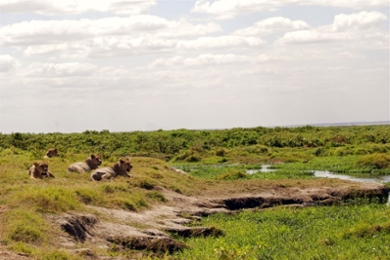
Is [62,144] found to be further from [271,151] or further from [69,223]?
[69,223]

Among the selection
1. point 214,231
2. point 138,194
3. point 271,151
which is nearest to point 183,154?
point 271,151

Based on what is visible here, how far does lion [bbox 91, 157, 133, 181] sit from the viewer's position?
21250mm

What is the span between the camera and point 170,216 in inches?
716

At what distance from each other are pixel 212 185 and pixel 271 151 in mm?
21192

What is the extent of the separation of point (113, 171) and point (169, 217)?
4.31 metres

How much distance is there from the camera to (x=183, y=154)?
44438mm

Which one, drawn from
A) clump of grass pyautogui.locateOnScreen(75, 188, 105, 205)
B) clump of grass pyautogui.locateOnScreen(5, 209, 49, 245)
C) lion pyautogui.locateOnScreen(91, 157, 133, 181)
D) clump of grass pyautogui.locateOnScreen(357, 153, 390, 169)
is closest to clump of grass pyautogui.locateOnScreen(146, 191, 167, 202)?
lion pyautogui.locateOnScreen(91, 157, 133, 181)

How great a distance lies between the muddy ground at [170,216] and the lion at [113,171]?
4.86 ft

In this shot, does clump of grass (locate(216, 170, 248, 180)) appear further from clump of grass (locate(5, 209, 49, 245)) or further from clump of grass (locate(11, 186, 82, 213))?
clump of grass (locate(5, 209, 49, 245))

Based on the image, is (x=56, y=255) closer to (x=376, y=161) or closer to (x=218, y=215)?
(x=218, y=215)

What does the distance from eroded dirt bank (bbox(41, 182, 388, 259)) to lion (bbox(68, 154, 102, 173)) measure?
115 inches

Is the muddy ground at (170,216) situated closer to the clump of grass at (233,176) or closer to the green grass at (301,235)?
the green grass at (301,235)

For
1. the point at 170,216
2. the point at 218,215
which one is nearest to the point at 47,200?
the point at 170,216

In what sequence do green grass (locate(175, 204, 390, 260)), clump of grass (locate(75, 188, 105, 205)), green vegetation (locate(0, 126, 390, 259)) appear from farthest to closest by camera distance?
clump of grass (locate(75, 188, 105, 205))
green grass (locate(175, 204, 390, 260))
green vegetation (locate(0, 126, 390, 259))
